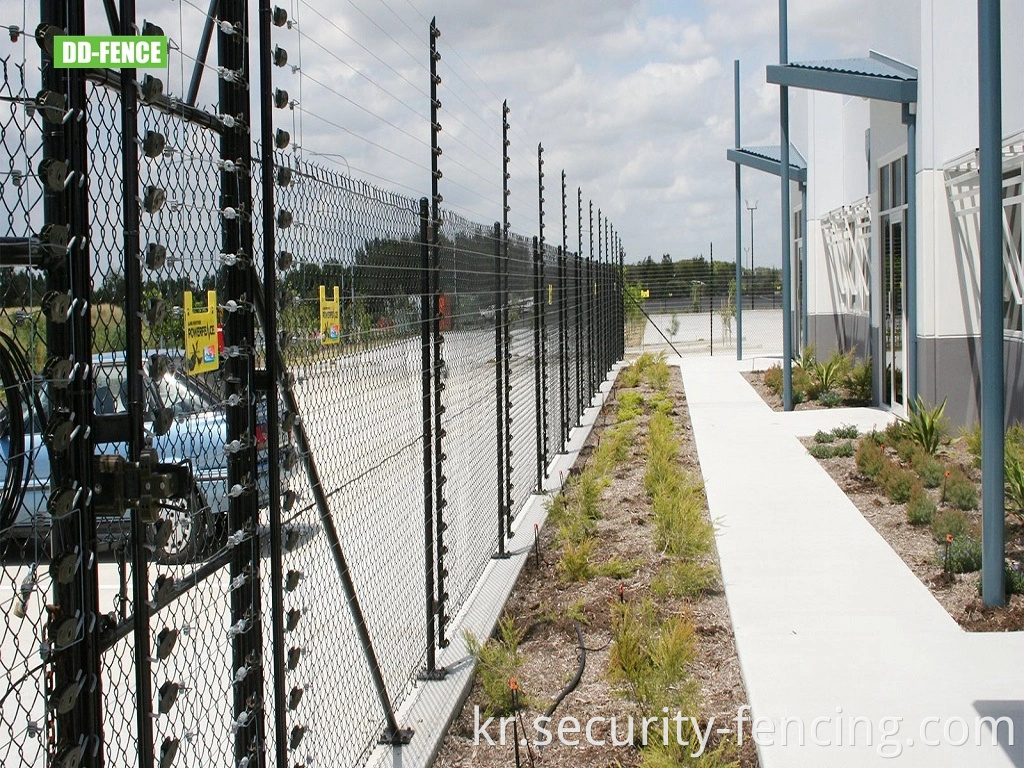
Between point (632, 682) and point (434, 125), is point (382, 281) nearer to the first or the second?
point (434, 125)

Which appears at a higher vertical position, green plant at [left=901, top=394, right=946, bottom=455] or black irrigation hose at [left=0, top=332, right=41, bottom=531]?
black irrigation hose at [left=0, top=332, right=41, bottom=531]

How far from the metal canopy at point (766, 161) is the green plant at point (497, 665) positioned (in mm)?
20297

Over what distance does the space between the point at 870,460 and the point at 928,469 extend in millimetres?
715

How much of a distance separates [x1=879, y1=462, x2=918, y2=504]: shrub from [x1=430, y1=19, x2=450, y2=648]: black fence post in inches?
201

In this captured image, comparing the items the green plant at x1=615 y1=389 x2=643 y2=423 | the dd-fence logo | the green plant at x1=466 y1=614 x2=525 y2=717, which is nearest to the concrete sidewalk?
the green plant at x1=466 y1=614 x2=525 y2=717

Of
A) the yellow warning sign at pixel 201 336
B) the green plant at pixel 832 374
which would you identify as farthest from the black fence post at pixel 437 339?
the green plant at pixel 832 374

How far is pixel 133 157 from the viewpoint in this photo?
2275 mm

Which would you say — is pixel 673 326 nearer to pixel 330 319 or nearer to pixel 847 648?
pixel 847 648

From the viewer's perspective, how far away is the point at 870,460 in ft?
35.0

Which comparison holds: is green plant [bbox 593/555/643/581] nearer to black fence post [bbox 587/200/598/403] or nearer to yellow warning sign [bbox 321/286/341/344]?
yellow warning sign [bbox 321/286/341/344]

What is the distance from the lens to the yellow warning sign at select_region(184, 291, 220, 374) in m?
2.66

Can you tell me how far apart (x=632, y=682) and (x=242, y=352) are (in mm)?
2915

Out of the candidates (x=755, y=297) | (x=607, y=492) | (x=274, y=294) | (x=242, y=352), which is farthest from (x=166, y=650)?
(x=755, y=297)

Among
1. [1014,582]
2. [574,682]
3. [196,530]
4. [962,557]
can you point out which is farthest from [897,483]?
[196,530]
